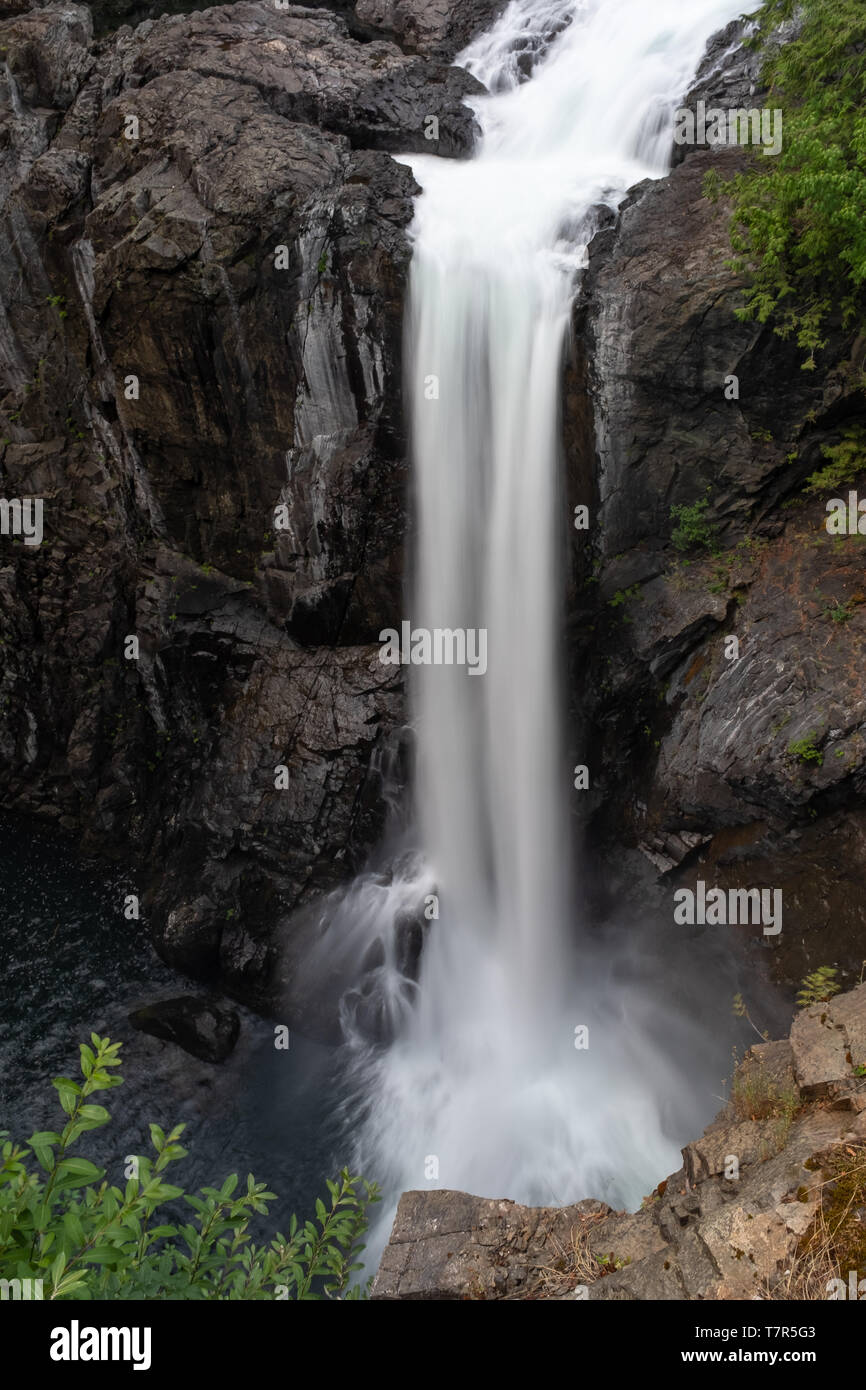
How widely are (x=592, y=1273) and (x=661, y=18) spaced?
18.7 metres

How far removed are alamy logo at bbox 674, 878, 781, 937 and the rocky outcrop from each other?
11.8ft

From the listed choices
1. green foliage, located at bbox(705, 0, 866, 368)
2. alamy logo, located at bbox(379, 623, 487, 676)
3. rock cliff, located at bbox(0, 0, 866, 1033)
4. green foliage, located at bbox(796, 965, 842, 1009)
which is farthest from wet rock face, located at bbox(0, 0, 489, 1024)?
green foliage, located at bbox(796, 965, 842, 1009)

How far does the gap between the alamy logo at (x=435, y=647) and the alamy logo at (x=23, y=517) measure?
24.5 ft

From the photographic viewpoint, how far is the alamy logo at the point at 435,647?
40.3 ft

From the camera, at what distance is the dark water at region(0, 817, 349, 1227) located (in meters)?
10.3

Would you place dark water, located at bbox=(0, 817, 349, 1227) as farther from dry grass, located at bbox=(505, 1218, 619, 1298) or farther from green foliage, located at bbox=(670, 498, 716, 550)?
green foliage, located at bbox=(670, 498, 716, 550)

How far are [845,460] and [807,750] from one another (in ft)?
13.6

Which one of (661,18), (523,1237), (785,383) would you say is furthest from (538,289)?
(523,1237)

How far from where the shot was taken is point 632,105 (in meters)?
13.2

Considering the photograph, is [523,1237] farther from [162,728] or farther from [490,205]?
[490,205]

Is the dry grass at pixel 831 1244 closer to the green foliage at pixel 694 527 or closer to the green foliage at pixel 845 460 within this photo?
the green foliage at pixel 694 527

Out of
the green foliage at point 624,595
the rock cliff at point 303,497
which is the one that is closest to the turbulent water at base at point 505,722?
the rock cliff at point 303,497
